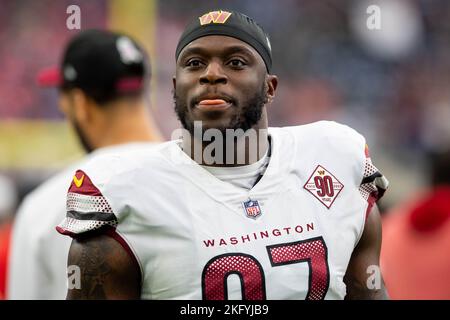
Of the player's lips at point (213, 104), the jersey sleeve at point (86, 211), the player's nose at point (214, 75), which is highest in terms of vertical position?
the player's nose at point (214, 75)

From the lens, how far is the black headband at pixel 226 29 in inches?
95.5

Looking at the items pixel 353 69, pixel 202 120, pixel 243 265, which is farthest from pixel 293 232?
pixel 353 69

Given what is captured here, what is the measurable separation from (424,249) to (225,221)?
1.64m

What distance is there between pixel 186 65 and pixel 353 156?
0.54 m

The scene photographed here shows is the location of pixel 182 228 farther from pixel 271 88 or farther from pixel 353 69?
pixel 353 69

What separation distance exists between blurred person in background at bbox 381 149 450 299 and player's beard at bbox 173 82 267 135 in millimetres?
1544

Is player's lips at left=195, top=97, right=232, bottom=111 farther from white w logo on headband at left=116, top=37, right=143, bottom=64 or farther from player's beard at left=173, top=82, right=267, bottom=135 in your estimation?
white w logo on headband at left=116, top=37, right=143, bottom=64

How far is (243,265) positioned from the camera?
2336mm

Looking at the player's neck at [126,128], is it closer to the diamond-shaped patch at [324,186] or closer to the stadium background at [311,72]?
the diamond-shaped patch at [324,186]

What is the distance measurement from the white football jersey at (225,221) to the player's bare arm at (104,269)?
0.10 ft

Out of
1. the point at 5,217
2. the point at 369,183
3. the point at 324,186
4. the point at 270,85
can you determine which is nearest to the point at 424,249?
the point at 369,183

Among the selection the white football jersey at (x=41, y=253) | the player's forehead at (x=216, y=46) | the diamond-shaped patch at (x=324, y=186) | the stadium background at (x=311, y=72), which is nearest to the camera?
the player's forehead at (x=216, y=46)

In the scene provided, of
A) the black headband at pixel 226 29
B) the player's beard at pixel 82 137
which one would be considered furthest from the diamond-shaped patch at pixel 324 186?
the player's beard at pixel 82 137
